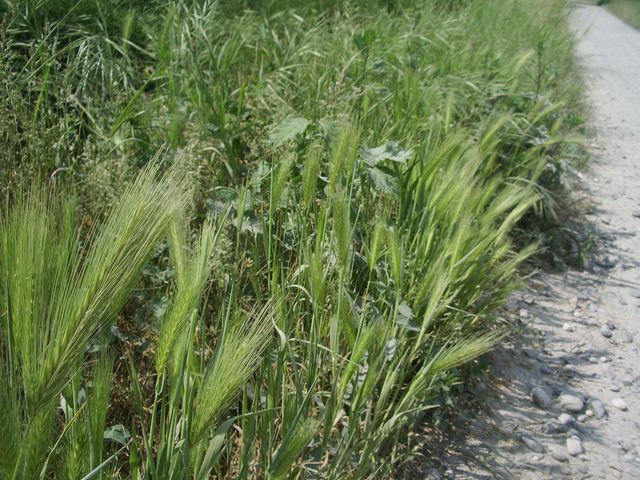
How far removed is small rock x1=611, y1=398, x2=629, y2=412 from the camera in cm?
234

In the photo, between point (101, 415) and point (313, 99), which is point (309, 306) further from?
point (313, 99)

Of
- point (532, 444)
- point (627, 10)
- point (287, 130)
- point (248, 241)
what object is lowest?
point (532, 444)

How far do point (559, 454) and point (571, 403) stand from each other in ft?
0.92

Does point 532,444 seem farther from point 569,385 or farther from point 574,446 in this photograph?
point 569,385

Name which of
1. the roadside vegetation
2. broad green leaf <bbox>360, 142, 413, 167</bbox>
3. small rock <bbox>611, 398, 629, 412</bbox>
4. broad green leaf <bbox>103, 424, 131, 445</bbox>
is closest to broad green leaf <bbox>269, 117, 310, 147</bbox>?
the roadside vegetation

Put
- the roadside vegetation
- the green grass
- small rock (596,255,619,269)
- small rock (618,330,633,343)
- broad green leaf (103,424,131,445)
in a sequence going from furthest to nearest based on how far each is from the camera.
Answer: the green grass
small rock (596,255,619,269)
small rock (618,330,633,343)
broad green leaf (103,424,131,445)
the roadside vegetation

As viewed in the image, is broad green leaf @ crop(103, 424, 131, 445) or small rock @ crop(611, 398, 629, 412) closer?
broad green leaf @ crop(103, 424, 131, 445)

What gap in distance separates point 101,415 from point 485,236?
1.50 m

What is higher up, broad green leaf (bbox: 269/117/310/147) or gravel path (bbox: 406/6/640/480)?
broad green leaf (bbox: 269/117/310/147)

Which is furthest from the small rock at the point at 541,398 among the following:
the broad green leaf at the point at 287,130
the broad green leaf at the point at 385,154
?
the broad green leaf at the point at 287,130

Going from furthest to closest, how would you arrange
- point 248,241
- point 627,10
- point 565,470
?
point 627,10, point 248,241, point 565,470

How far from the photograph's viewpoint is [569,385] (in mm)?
2422

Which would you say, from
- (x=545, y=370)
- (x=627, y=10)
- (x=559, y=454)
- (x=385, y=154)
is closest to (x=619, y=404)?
(x=545, y=370)

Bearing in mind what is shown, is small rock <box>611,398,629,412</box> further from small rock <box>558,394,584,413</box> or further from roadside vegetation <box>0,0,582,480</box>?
roadside vegetation <box>0,0,582,480</box>
